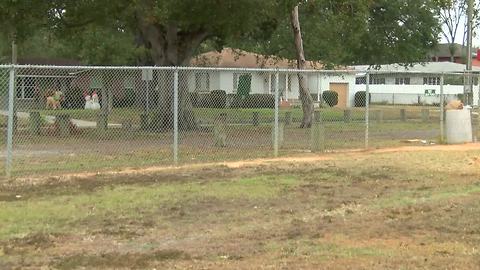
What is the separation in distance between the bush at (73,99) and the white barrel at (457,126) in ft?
53.0

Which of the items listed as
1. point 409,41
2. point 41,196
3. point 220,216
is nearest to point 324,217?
point 220,216

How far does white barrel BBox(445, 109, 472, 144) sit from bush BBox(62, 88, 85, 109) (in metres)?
16.1

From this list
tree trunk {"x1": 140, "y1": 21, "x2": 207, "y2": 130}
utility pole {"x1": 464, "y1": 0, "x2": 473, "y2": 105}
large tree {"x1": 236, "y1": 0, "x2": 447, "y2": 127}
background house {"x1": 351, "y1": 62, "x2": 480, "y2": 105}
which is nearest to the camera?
utility pole {"x1": 464, "y1": 0, "x2": 473, "y2": 105}

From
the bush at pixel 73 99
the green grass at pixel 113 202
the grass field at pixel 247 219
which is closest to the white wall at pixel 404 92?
the bush at pixel 73 99

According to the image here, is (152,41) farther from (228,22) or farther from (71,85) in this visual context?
(71,85)

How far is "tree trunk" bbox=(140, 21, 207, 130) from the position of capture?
2147cm

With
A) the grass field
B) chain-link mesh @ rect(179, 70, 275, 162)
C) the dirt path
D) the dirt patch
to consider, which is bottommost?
the dirt patch

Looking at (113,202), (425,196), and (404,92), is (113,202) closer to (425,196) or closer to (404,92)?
(425,196)

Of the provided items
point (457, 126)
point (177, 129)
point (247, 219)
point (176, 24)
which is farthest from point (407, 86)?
point (247, 219)

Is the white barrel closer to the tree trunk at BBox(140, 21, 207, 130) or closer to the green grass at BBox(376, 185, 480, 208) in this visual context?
the green grass at BBox(376, 185, 480, 208)

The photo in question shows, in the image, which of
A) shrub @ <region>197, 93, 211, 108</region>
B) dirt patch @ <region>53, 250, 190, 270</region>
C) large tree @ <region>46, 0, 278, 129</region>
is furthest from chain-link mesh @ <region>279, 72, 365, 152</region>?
dirt patch @ <region>53, 250, 190, 270</region>

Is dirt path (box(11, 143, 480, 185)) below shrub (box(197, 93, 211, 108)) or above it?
below

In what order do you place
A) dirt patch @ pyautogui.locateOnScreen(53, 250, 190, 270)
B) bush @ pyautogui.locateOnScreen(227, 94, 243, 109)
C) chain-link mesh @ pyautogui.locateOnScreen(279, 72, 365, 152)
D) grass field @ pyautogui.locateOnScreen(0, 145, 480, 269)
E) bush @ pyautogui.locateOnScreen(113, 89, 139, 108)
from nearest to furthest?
dirt patch @ pyautogui.locateOnScreen(53, 250, 190, 270), grass field @ pyautogui.locateOnScreen(0, 145, 480, 269), chain-link mesh @ pyautogui.locateOnScreen(279, 72, 365, 152), bush @ pyautogui.locateOnScreen(227, 94, 243, 109), bush @ pyautogui.locateOnScreen(113, 89, 139, 108)

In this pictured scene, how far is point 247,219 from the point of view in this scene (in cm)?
790
